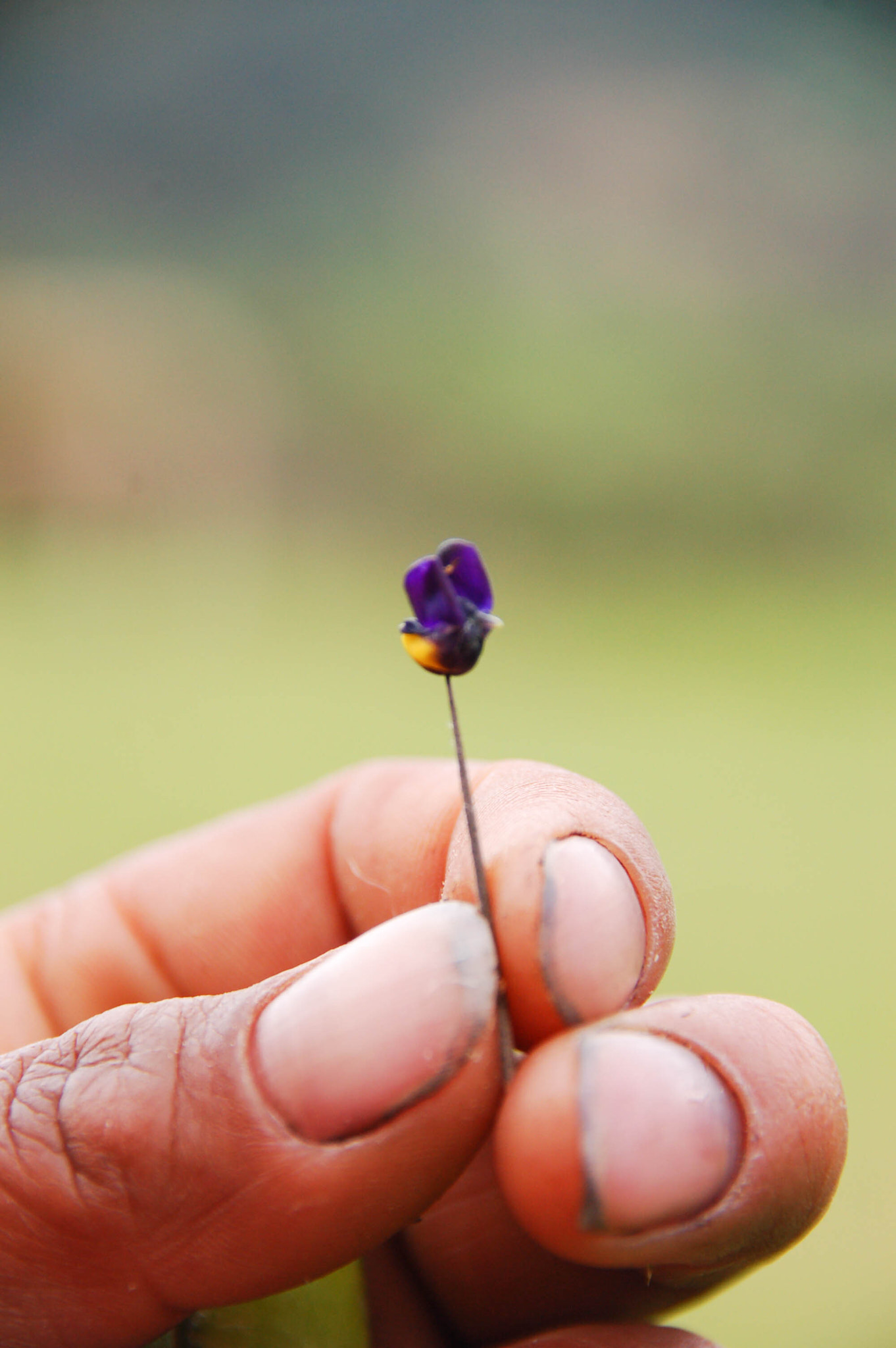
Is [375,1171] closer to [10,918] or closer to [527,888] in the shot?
[527,888]

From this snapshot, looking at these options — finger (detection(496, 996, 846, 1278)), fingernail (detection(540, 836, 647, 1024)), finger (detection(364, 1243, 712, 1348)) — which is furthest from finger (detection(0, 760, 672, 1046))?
finger (detection(364, 1243, 712, 1348))

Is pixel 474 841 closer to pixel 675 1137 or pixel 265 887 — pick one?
pixel 675 1137

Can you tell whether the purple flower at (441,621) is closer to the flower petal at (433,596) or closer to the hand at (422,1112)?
the flower petal at (433,596)

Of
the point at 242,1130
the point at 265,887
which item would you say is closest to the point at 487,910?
the point at 242,1130

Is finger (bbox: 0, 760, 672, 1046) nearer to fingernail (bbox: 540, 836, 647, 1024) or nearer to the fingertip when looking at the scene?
the fingertip

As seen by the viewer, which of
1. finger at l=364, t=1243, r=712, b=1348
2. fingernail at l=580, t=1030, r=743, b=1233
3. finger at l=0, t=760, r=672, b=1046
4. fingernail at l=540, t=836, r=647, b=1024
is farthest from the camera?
finger at l=364, t=1243, r=712, b=1348

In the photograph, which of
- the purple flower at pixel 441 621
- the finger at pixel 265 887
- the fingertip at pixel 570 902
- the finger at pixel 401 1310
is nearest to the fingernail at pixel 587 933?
the fingertip at pixel 570 902
